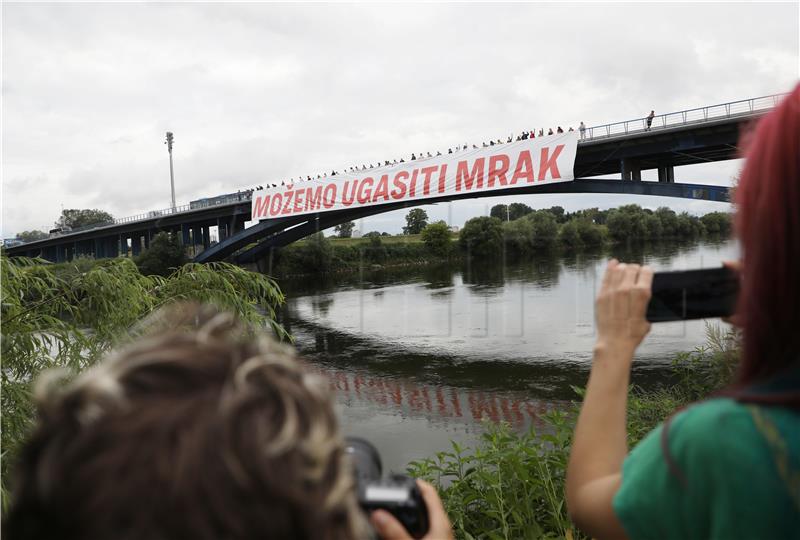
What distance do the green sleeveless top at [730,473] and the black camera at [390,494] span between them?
276 mm

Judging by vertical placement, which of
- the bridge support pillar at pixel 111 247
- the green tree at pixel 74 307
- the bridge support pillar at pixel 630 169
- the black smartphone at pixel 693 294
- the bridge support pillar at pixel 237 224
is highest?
the bridge support pillar at pixel 630 169

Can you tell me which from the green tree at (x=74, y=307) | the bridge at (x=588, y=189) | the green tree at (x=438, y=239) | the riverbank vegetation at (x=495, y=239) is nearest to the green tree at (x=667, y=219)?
the riverbank vegetation at (x=495, y=239)

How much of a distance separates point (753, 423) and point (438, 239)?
3654cm

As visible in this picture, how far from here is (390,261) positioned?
120 feet

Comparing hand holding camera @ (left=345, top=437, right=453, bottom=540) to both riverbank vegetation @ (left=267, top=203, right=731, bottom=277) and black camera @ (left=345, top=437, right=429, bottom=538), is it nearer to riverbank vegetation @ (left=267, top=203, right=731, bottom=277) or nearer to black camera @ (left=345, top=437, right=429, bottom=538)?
black camera @ (left=345, top=437, right=429, bottom=538)

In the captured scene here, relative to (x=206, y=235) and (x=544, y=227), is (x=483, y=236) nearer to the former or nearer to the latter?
(x=544, y=227)

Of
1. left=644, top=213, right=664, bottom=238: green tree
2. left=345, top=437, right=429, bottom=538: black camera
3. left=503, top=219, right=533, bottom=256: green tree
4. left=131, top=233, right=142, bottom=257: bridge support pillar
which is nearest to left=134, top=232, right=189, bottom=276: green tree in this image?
left=131, top=233, right=142, bottom=257: bridge support pillar

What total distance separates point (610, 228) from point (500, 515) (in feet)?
78.9

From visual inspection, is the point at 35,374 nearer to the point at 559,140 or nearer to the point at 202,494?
the point at 202,494

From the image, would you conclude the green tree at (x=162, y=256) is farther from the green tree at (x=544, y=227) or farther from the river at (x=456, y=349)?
the green tree at (x=544, y=227)

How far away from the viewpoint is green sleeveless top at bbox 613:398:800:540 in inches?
22.4

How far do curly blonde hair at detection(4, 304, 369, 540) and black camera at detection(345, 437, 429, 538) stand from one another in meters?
0.13

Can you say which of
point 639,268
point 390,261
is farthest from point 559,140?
point 390,261

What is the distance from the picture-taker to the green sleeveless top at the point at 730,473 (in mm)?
570
